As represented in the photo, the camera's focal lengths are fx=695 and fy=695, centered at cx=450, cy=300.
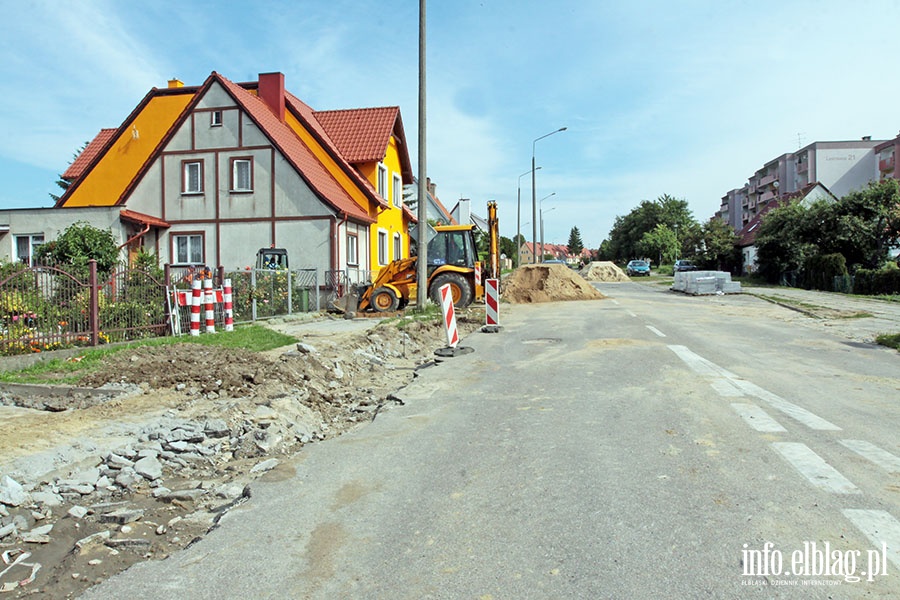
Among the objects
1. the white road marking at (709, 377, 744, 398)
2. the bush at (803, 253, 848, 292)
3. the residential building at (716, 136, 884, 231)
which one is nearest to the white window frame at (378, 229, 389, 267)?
the white road marking at (709, 377, 744, 398)

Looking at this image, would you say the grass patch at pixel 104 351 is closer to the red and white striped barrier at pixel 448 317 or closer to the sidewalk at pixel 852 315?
the red and white striped barrier at pixel 448 317

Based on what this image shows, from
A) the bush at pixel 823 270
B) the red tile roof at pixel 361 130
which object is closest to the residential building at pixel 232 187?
the red tile roof at pixel 361 130

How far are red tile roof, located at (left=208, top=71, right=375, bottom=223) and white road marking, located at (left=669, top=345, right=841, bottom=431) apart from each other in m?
16.9

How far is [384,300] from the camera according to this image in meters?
21.4

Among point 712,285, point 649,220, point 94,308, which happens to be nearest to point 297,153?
point 94,308

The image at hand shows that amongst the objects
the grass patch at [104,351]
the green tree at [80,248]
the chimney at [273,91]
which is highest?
the chimney at [273,91]

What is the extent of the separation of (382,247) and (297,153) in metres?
6.80

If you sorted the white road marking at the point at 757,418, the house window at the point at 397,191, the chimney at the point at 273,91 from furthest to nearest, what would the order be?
the house window at the point at 397,191
the chimney at the point at 273,91
the white road marking at the point at 757,418

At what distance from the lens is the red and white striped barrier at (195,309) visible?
13.4 meters

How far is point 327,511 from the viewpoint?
4629mm

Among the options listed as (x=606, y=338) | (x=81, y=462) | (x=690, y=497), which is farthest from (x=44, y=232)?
(x=690, y=497)

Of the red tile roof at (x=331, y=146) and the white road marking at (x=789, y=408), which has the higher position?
the red tile roof at (x=331, y=146)

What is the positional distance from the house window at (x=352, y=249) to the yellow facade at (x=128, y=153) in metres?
9.24

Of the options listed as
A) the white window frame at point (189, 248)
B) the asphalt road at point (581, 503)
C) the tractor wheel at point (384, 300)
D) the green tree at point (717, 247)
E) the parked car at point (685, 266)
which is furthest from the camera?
the green tree at point (717, 247)
